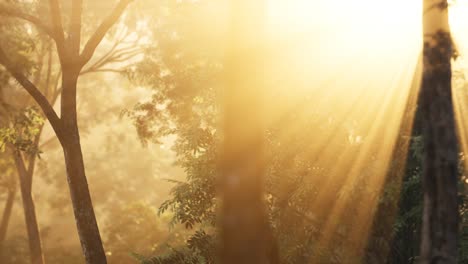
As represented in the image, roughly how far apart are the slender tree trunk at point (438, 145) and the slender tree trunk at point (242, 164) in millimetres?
2136

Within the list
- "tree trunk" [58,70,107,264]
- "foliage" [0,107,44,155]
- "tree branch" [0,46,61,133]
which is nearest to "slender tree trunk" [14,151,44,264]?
"foliage" [0,107,44,155]

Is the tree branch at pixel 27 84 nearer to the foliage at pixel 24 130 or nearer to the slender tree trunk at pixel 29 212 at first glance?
the foliage at pixel 24 130

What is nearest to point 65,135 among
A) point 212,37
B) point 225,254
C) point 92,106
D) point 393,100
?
point 212,37

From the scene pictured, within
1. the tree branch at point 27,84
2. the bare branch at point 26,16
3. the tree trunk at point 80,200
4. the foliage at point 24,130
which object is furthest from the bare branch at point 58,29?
the tree trunk at point 80,200

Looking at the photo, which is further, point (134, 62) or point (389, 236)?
point (134, 62)

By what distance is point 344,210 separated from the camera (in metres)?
10.7

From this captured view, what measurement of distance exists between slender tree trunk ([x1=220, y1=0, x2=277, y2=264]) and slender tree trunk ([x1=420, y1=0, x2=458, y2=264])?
214cm

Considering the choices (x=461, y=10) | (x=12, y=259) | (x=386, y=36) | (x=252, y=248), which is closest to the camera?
(x=252, y=248)

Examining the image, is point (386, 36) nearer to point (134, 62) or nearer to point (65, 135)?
point (65, 135)

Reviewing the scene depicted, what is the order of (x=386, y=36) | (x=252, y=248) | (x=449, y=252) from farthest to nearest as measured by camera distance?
1. (x=386, y=36)
2. (x=449, y=252)
3. (x=252, y=248)

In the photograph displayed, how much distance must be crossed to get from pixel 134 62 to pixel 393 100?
466 inches

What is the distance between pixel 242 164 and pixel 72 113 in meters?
9.29

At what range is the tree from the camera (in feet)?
43.7

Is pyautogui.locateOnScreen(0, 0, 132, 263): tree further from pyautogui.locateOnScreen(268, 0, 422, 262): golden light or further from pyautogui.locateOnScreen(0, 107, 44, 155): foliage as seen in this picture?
pyautogui.locateOnScreen(268, 0, 422, 262): golden light
